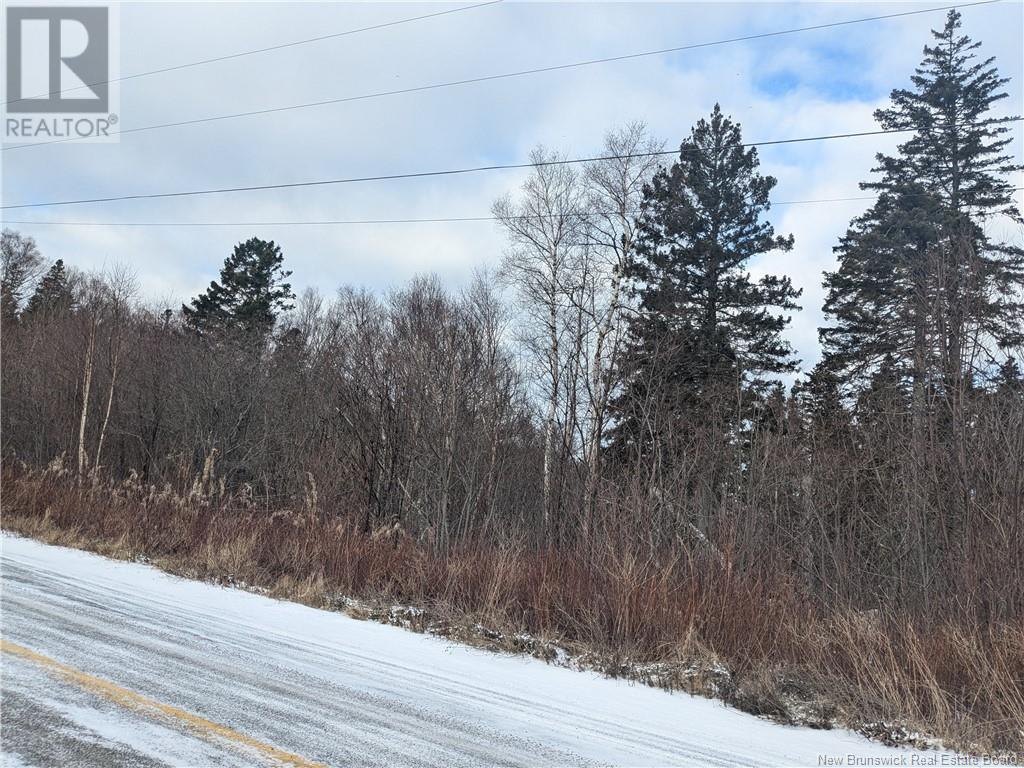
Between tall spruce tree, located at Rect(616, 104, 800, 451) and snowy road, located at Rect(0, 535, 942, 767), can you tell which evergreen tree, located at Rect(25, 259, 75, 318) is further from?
snowy road, located at Rect(0, 535, 942, 767)

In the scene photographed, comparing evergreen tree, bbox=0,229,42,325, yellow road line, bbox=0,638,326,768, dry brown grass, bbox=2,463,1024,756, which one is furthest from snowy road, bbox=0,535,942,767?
evergreen tree, bbox=0,229,42,325

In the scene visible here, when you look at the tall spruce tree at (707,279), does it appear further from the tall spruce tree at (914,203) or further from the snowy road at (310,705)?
the snowy road at (310,705)

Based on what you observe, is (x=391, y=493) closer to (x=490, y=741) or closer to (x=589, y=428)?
(x=589, y=428)

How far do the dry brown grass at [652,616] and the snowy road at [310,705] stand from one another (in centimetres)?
46

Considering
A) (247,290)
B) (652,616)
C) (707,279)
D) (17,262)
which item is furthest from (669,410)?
(17,262)

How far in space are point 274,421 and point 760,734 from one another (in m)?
21.5

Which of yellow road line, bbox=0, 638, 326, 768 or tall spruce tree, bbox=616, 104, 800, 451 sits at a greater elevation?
tall spruce tree, bbox=616, 104, 800, 451

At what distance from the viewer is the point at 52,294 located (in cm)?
4081

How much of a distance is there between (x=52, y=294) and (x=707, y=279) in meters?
36.8

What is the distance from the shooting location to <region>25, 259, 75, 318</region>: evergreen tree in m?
34.5

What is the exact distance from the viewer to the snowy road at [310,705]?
13.1ft

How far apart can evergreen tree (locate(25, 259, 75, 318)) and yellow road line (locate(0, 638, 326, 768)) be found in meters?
30.5

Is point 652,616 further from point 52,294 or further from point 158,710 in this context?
point 52,294

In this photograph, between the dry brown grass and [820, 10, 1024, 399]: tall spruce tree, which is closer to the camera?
the dry brown grass
